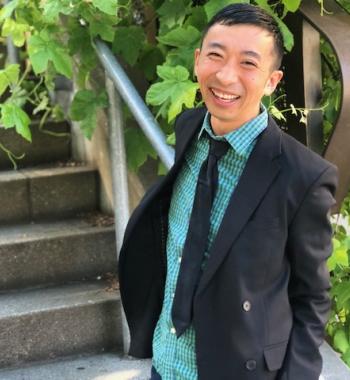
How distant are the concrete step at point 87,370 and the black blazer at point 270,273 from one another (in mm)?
1075

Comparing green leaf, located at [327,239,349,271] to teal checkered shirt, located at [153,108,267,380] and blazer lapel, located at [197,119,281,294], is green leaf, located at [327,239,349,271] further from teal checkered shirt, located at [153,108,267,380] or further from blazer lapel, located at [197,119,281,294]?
blazer lapel, located at [197,119,281,294]

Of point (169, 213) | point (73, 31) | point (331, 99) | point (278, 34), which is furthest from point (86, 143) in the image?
point (278, 34)

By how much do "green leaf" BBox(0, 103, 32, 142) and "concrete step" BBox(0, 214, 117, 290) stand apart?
1.71 feet

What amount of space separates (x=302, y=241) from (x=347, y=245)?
0.83m

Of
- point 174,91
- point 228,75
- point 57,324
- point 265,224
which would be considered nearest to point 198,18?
point 174,91

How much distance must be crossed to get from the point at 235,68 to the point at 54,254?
5.45 ft

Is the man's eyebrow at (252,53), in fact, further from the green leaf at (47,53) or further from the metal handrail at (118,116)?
the green leaf at (47,53)

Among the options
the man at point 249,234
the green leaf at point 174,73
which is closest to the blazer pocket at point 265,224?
the man at point 249,234

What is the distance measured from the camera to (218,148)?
4.41 ft

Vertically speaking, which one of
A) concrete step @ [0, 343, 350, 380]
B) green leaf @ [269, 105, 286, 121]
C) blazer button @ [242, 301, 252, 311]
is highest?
green leaf @ [269, 105, 286, 121]

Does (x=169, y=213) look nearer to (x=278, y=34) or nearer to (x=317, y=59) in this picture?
(x=278, y=34)

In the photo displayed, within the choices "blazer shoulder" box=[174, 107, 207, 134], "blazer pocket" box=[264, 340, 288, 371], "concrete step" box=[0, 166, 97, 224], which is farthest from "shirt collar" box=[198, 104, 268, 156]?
"concrete step" box=[0, 166, 97, 224]

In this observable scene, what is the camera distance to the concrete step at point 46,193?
9.62ft

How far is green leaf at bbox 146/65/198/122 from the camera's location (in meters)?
1.94
